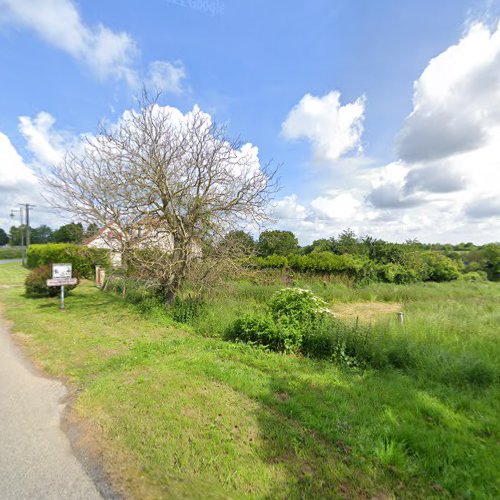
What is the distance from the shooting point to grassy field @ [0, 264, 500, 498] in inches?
89.9

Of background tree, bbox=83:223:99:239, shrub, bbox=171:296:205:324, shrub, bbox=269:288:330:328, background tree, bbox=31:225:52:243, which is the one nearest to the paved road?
shrub, bbox=171:296:205:324

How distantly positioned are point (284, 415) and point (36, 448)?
2.66 meters

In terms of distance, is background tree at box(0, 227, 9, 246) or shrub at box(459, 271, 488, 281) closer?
shrub at box(459, 271, 488, 281)

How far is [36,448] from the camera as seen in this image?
262 cm

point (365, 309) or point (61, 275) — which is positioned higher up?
point (61, 275)

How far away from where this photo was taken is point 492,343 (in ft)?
16.7

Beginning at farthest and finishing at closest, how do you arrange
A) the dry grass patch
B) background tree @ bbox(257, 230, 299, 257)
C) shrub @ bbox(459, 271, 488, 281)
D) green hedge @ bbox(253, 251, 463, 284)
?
background tree @ bbox(257, 230, 299, 257)
shrub @ bbox(459, 271, 488, 281)
green hedge @ bbox(253, 251, 463, 284)
the dry grass patch

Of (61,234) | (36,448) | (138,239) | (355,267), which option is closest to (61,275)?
(138,239)

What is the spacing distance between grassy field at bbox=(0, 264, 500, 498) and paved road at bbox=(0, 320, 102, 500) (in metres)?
0.24

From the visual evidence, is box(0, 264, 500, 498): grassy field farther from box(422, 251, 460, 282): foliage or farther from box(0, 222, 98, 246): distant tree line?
box(422, 251, 460, 282): foliage

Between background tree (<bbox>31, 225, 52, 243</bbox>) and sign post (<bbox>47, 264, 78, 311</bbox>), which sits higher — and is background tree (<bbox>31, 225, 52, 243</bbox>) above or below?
above

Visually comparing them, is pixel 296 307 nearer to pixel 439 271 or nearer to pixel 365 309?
pixel 365 309

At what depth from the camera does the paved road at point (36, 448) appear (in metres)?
2.15

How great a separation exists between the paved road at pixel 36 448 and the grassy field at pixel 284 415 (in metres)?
0.24
